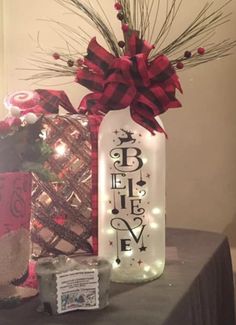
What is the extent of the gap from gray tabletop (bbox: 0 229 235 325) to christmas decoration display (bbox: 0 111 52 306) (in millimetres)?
43

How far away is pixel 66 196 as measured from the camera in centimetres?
89

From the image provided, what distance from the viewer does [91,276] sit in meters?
0.67

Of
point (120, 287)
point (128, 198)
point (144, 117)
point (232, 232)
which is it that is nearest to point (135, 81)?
point (144, 117)

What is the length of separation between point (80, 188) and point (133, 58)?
261 mm

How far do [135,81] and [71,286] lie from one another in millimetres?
345

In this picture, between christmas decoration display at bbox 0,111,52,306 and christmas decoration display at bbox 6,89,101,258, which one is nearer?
christmas decoration display at bbox 0,111,52,306

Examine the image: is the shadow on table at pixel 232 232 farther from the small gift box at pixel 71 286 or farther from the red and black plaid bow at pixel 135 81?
the small gift box at pixel 71 286

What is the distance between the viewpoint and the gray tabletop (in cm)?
64

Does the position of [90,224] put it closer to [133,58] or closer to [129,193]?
[129,193]

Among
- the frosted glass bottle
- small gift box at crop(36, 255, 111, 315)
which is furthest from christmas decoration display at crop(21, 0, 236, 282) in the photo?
small gift box at crop(36, 255, 111, 315)

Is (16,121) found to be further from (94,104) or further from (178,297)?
(178,297)

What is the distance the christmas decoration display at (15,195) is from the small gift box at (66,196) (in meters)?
0.15

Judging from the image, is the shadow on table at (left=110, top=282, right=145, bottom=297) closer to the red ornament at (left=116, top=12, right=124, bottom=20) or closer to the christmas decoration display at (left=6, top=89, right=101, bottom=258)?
the christmas decoration display at (left=6, top=89, right=101, bottom=258)

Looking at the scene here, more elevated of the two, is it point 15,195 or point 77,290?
point 15,195
